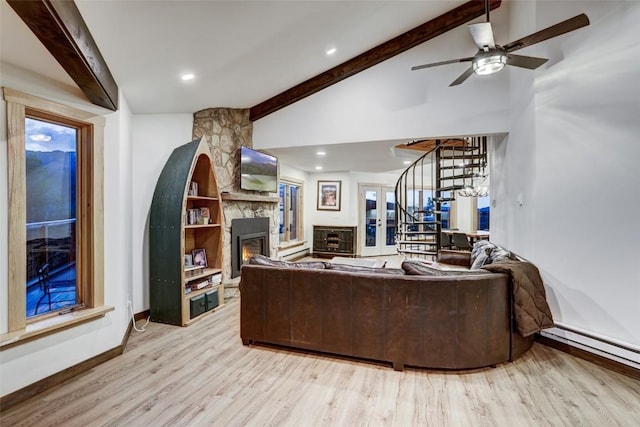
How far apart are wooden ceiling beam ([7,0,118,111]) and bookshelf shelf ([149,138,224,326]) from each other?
1014 millimetres

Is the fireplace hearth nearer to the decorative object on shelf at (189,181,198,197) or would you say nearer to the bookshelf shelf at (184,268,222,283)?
the bookshelf shelf at (184,268,222,283)

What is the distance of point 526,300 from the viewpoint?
8.00 ft

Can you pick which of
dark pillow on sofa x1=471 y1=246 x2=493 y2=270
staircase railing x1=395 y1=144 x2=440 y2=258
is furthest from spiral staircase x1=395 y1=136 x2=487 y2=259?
dark pillow on sofa x1=471 y1=246 x2=493 y2=270

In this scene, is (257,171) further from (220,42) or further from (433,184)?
(433,184)

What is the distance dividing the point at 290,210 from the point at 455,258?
4173 millimetres

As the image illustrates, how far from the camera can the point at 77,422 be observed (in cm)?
183

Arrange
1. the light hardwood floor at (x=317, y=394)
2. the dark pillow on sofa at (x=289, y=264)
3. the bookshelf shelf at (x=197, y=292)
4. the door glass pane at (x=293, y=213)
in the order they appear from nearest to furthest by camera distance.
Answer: the light hardwood floor at (x=317, y=394) < the dark pillow on sofa at (x=289, y=264) < the bookshelf shelf at (x=197, y=292) < the door glass pane at (x=293, y=213)

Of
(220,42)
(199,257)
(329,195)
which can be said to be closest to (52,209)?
(199,257)

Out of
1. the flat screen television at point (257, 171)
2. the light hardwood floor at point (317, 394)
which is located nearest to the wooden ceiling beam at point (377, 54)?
the flat screen television at point (257, 171)

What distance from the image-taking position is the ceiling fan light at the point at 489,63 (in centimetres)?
230

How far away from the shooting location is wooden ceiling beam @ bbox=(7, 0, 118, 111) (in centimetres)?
139

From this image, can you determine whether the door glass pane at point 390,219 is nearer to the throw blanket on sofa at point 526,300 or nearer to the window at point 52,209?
the throw blanket on sofa at point 526,300

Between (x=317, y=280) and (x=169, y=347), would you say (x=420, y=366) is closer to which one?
(x=317, y=280)

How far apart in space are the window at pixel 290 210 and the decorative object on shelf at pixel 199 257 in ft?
10.1
